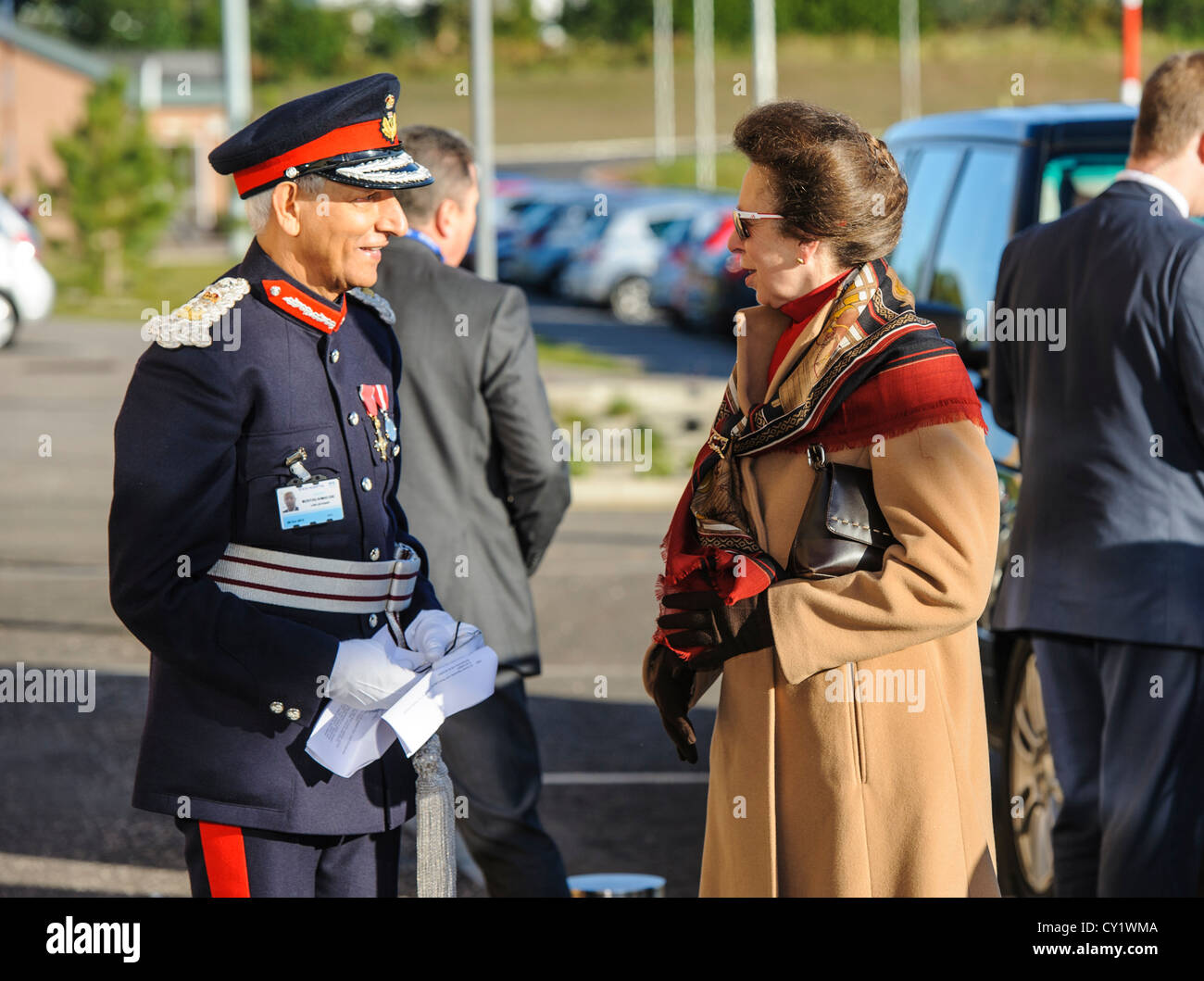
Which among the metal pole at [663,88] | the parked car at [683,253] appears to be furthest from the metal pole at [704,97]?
the parked car at [683,253]

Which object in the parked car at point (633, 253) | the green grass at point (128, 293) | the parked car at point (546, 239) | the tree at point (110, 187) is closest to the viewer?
the parked car at point (633, 253)

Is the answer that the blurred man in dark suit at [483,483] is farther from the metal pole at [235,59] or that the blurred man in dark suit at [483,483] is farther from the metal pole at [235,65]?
the metal pole at [235,59]

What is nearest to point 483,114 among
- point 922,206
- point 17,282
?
point 922,206

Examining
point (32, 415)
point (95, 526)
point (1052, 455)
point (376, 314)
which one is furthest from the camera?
point (32, 415)

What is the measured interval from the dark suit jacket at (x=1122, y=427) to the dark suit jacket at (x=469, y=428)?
1288mm

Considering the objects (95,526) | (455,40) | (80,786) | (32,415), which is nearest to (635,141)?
(455,40)

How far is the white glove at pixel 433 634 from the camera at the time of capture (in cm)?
302

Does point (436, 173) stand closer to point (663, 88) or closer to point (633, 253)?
point (633, 253)
